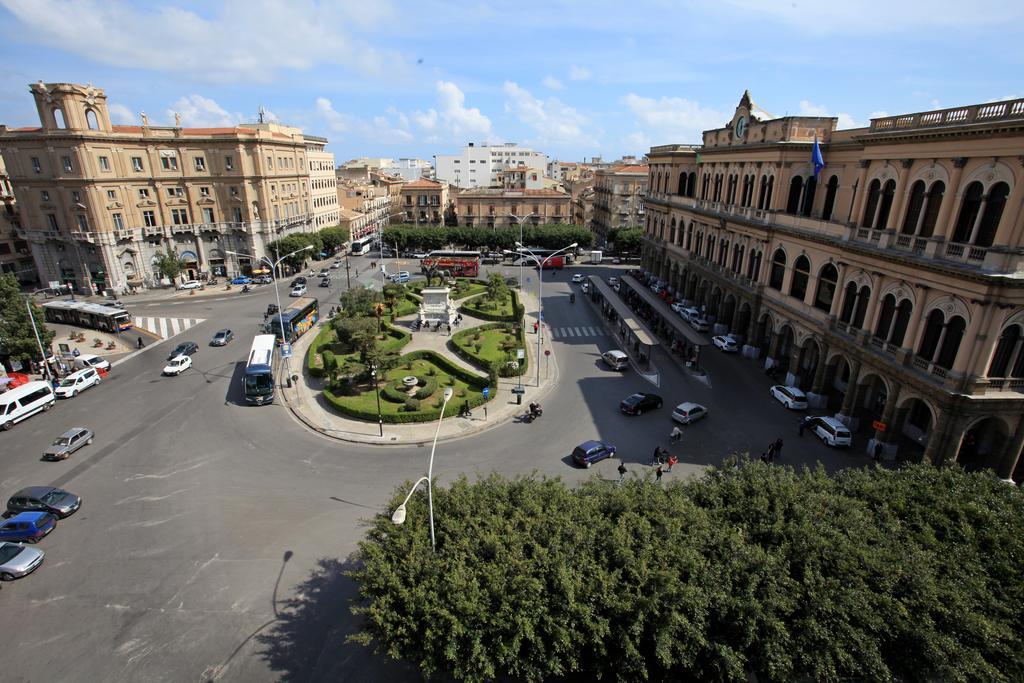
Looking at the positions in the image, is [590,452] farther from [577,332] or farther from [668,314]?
[577,332]

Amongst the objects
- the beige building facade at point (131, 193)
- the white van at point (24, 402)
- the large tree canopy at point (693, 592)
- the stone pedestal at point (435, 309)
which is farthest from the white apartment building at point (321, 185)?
the large tree canopy at point (693, 592)

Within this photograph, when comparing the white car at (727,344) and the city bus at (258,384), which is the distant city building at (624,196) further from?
the city bus at (258,384)

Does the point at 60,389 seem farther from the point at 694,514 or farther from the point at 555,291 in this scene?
the point at 555,291

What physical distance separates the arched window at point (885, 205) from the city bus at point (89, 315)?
6698 cm

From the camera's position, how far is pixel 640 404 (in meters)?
35.8

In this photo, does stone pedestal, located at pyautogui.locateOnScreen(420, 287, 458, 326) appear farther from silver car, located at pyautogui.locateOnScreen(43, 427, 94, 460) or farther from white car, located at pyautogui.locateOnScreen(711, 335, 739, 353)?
silver car, located at pyautogui.locateOnScreen(43, 427, 94, 460)

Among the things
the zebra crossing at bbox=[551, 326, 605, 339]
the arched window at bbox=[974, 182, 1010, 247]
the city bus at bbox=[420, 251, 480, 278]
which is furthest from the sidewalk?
the city bus at bbox=[420, 251, 480, 278]

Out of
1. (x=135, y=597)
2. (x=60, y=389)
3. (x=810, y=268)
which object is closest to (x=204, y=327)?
(x=60, y=389)

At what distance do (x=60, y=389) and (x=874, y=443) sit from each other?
5503cm

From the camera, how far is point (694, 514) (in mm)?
16984

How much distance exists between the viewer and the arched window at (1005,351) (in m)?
25.0

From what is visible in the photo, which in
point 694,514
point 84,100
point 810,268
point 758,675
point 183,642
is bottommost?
point 183,642

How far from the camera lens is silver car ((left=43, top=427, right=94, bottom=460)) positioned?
30.0 meters

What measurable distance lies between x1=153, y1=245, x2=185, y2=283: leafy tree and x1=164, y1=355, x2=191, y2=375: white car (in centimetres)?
3332
